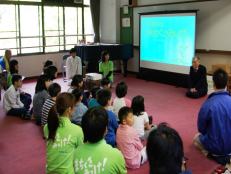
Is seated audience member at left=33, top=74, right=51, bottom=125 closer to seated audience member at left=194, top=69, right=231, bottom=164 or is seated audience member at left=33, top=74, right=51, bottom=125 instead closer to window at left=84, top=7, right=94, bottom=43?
seated audience member at left=194, top=69, right=231, bottom=164

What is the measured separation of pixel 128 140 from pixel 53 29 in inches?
273

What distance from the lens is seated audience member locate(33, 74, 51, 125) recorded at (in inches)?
184

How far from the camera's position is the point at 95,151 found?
171 centimetres

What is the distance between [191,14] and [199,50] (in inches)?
34.9

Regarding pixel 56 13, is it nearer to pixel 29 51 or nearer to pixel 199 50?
pixel 29 51

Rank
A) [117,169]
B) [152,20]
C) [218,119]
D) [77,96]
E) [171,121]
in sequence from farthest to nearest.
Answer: [152,20]
[171,121]
[77,96]
[218,119]
[117,169]

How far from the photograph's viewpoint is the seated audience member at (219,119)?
10.2 feet

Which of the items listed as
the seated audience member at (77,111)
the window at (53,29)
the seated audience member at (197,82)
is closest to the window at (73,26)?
the window at (53,29)

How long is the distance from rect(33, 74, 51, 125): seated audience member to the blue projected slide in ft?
12.2

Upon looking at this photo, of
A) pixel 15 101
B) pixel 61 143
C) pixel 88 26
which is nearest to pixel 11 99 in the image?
pixel 15 101

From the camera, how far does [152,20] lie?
8.12 metres

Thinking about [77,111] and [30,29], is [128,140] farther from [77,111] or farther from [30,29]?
[30,29]

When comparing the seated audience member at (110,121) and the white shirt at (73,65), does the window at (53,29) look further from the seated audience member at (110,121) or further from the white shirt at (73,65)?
the seated audience member at (110,121)

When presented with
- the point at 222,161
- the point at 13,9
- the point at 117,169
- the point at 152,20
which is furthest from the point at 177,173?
the point at 13,9
